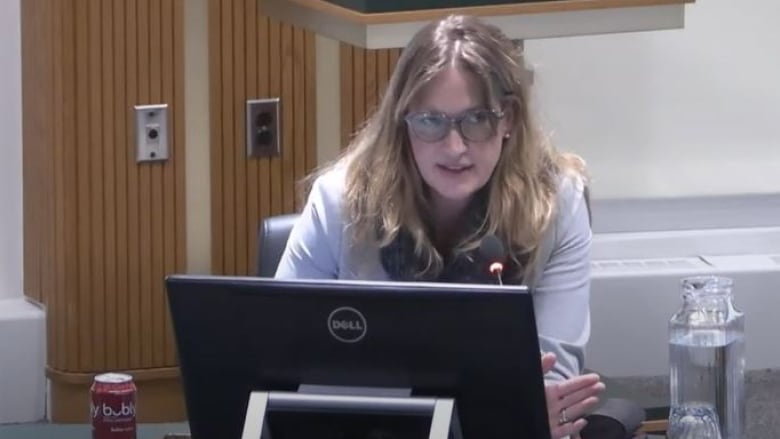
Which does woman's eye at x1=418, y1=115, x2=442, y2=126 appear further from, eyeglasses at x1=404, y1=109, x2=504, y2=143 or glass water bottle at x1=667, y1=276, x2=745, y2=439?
glass water bottle at x1=667, y1=276, x2=745, y2=439

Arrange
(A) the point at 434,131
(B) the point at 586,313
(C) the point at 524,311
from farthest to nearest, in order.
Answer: (B) the point at 586,313, (A) the point at 434,131, (C) the point at 524,311

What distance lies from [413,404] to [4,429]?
2138 mm

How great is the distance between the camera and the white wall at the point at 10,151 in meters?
3.70

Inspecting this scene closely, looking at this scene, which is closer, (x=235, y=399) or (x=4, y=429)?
(x=235, y=399)

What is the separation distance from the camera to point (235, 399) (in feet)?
6.02

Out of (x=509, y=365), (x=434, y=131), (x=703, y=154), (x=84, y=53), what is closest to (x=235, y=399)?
(x=509, y=365)

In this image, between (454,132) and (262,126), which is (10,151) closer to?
(262,126)

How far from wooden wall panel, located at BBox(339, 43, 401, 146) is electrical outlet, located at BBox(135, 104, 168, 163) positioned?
1.43ft

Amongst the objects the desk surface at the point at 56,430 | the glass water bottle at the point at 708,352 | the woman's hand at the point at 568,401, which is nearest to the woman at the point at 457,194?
the glass water bottle at the point at 708,352

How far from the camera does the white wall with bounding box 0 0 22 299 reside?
3.70 m

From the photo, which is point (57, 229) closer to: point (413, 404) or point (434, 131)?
point (434, 131)

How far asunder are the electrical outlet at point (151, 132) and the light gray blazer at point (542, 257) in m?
1.13

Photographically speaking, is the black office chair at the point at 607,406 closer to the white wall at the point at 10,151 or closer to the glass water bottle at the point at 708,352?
the glass water bottle at the point at 708,352

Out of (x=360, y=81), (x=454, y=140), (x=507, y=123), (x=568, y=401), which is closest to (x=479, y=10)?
(x=507, y=123)
